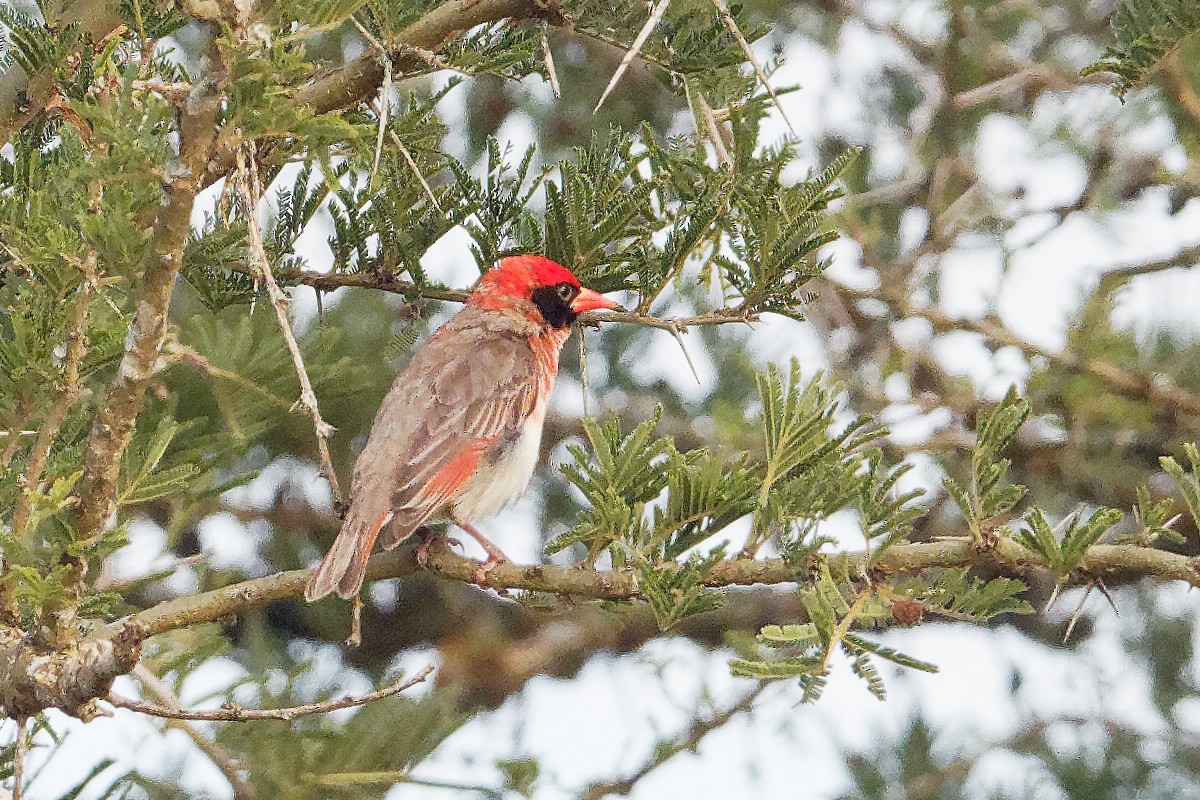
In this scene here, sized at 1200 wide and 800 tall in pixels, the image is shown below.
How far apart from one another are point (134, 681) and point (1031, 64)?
3673 mm

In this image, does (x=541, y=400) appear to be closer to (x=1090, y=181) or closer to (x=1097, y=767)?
(x=1090, y=181)

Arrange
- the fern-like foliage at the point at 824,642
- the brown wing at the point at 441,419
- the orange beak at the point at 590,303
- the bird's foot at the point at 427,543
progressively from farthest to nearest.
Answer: the orange beak at the point at 590,303 < the brown wing at the point at 441,419 < the bird's foot at the point at 427,543 < the fern-like foliage at the point at 824,642

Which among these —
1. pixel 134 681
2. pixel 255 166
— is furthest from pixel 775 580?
pixel 134 681

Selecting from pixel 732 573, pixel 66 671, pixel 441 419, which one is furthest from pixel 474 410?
pixel 66 671

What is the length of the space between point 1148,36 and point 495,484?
7.58ft

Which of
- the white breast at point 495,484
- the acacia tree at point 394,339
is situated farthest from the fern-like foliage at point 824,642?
the white breast at point 495,484

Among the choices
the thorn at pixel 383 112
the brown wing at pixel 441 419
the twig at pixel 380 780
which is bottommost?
the twig at pixel 380 780

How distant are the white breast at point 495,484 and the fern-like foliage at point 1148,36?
7.09 ft

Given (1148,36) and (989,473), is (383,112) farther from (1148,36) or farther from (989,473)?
(1148,36)

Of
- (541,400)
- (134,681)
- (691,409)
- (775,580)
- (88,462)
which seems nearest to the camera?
(88,462)

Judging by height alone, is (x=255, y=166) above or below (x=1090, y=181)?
above

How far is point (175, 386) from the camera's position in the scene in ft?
14.5

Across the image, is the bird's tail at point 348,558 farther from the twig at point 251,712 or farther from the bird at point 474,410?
the twig at point 251,712

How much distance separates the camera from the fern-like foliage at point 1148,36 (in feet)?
9.52
